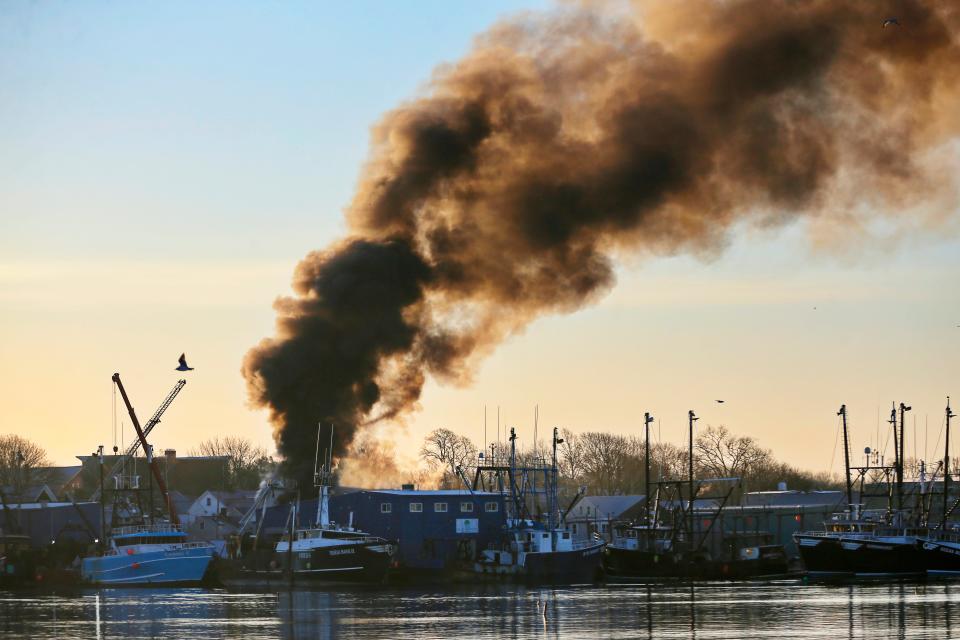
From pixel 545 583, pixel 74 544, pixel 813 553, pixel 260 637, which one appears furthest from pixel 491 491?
pixel 260 637

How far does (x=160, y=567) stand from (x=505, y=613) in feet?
157

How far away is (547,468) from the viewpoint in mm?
125938

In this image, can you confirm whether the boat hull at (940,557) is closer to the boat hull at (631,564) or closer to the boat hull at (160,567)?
the boat hull at (631,564)

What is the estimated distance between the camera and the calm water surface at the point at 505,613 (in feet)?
225

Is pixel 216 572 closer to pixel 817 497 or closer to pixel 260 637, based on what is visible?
pixel 260 637

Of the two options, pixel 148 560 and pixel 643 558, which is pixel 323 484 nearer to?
pixel 148 560

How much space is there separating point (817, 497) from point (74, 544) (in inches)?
2981

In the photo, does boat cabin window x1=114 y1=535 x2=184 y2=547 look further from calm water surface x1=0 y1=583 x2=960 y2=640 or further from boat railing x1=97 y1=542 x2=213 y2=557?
calm water surface x1=0 y1=583 x2=960 y2=640

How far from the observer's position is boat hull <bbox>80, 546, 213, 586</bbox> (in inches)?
4742

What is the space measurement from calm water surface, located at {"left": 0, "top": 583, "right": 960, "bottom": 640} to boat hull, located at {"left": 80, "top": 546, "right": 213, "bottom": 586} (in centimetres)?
1050

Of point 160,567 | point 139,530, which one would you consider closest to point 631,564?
point 160,567

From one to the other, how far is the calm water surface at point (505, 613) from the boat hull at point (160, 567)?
34.5ft

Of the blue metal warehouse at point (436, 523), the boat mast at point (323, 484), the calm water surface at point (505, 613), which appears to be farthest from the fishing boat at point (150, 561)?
the blue metal warehouse at point (436, 523)

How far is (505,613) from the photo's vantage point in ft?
265
